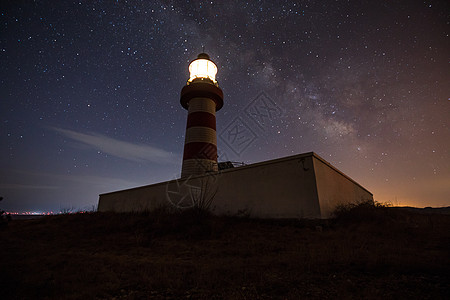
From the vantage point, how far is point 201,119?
1395 centimetres

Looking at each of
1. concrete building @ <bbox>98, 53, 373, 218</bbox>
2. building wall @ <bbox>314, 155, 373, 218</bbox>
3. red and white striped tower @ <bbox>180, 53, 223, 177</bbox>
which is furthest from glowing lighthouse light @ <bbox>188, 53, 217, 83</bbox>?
building wall @ <bbox>314, 155, 373, 218</bbox>

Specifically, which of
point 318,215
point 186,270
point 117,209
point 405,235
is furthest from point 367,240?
point 117,209

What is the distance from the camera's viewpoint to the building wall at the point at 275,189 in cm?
727

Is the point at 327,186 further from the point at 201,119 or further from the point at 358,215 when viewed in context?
the point at 201,119

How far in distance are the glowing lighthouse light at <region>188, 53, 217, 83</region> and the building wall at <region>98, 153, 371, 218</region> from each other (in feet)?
29.9

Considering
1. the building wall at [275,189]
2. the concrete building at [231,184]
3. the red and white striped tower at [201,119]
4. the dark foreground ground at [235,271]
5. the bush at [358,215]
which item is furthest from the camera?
the red and white striped tower at [201,119]

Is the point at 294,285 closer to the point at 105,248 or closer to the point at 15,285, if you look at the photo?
the point at 15,285

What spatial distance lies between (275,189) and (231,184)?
2.20m

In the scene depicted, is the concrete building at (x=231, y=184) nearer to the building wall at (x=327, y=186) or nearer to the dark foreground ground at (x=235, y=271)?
the building wall at (x=327, y=186)

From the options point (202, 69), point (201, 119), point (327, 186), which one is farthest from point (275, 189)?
point (202, 69)

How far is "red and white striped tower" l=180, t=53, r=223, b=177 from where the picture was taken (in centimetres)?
1298

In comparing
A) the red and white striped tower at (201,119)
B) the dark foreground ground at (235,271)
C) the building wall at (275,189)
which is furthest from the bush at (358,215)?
the red and white striped tower at (201,119)

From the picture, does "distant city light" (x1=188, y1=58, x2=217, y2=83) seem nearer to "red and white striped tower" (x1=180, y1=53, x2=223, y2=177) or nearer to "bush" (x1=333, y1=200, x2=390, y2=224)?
"red and white striped tower" (x1=180, y1=53, x2=223, y2=177)

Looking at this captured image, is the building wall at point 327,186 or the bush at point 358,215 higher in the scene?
the building wall at point 327,186
